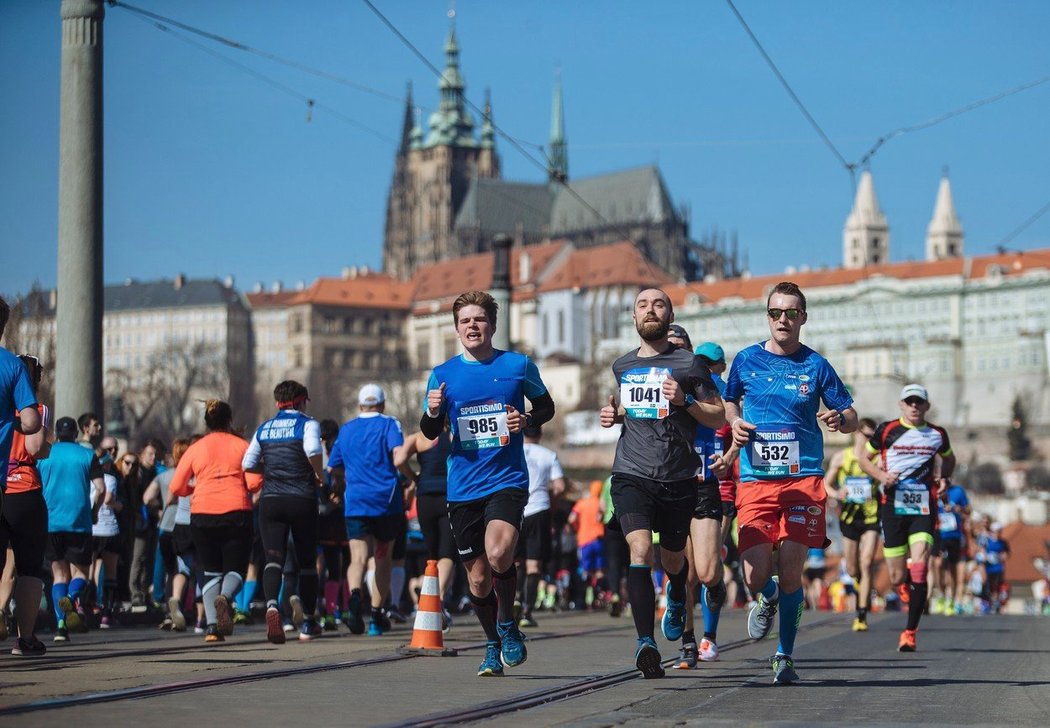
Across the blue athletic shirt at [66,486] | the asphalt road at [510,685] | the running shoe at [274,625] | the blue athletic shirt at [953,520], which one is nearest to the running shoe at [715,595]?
the asphalt road at [510,685]

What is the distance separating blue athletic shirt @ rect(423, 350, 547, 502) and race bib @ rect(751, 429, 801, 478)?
108cm

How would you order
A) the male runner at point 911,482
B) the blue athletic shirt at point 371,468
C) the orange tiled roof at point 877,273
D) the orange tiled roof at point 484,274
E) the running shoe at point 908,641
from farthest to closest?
the orange tiled roof at point 484,274 < the orange tiled roof at point 877,273 < the blue athletic shirt at point 371,468 < the male runner at point 911,482 < the running shoe at point 908,641

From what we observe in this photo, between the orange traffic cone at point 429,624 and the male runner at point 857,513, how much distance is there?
568cm

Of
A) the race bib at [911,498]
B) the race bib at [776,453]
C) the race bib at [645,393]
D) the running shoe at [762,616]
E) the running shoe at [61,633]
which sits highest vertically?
the race bib at [645,393]

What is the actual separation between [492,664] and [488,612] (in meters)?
0.25

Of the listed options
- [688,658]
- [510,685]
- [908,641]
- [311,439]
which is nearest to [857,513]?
[908,641]

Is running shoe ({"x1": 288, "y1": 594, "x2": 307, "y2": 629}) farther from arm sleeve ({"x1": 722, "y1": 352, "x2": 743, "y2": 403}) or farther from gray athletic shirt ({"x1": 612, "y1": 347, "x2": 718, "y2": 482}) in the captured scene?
arm sleeve ({"x1": 722, "y1": 352, "x2": 743, "y2": 403})

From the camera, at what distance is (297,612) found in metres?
12.9

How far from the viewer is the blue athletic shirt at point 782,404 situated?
9.31 metres

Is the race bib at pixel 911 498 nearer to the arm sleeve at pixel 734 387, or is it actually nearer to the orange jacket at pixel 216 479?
the arm sleeve at pixel 734 387

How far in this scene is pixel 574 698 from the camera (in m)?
8.59

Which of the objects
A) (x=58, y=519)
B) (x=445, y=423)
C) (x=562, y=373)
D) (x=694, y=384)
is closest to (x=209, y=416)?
(x=58, y=519)

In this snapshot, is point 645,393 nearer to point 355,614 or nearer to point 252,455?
point 252,455

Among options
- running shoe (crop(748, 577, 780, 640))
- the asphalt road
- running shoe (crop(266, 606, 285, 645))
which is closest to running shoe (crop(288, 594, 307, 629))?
the asphalt road
